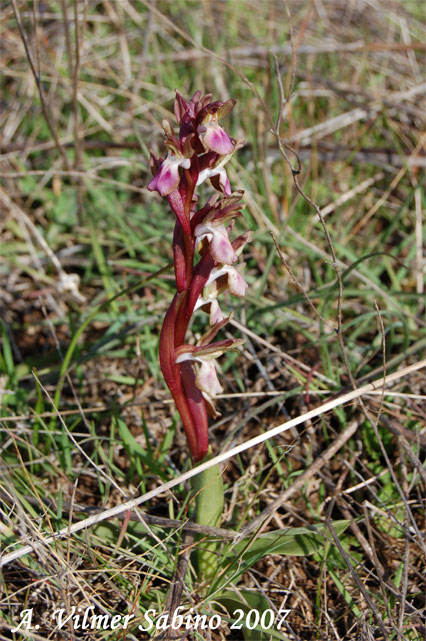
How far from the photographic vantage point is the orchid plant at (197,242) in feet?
5.06

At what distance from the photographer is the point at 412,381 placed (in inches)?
99.5

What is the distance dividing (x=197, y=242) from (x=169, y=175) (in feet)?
0.79

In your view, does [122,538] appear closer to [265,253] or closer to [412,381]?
[412,381]

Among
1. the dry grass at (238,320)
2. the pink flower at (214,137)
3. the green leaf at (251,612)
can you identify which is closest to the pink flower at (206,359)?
the dry grass at (238,320)

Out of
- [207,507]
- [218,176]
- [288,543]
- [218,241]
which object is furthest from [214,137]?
[288,543]

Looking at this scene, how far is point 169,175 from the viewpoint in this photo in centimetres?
154

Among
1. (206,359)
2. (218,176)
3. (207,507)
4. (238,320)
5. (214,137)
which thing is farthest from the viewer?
(238,320)

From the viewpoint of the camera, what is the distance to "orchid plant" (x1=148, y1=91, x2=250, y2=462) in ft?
5.06

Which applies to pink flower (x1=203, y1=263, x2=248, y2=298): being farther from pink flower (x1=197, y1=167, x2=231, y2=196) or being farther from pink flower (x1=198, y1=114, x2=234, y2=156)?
pink flower (x1=198, y1=114, x2=234, y2=156)

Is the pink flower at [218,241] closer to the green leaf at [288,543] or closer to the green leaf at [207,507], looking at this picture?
the green leaf at [207,507]

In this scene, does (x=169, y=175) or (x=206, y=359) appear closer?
(x=169, y=175)

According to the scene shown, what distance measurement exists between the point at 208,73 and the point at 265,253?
1547 millimetres

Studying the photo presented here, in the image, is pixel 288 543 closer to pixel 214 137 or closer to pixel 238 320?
pixel 238 320

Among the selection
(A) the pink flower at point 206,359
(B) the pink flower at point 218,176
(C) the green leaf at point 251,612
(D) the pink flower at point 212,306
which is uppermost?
(B) the pink flower at point 218,176
